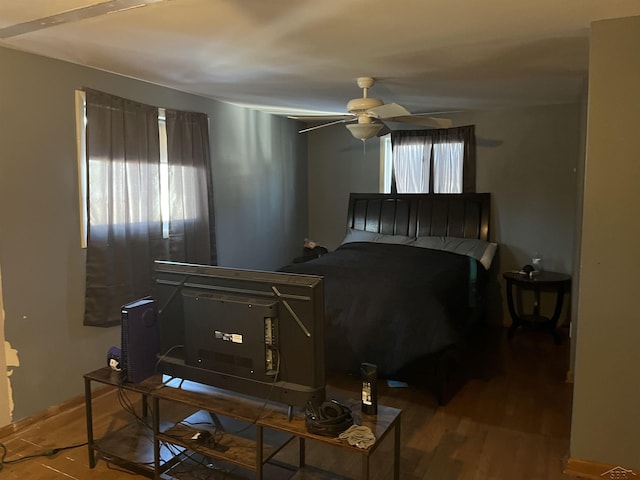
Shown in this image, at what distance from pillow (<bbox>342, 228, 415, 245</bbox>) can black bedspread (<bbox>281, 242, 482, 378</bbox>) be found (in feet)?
4.16

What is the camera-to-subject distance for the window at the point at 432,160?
5.25m

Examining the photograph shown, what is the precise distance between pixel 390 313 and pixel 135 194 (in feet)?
6.81

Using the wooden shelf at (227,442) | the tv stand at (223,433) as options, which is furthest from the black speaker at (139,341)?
the wooden shelf at (227,442)

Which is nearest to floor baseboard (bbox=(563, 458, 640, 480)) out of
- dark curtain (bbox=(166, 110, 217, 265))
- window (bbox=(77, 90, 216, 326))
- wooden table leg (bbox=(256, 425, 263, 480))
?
wooden table leg (bbox=(256, 425, 263, 480))

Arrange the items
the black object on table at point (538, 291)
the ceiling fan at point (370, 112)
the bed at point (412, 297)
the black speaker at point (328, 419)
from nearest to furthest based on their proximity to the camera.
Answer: the black speaker at point (328, 419) < the bed at point (412, 297) < the ceiling fan at point (370, 112) < the black object on table at point (538, 291)

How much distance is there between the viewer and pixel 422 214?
Result: 5398 millimetres

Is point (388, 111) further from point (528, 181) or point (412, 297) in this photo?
point (528, 181)

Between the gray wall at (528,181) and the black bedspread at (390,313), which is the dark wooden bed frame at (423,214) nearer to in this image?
the gray wall at (528,181)

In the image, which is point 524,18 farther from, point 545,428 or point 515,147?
point 515,147

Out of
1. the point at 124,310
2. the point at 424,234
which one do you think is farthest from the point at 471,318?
the point at 124,310

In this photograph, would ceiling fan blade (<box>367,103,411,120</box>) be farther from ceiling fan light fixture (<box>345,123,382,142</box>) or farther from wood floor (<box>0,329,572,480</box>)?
wood floor (<box>0,329,572,480</box>)

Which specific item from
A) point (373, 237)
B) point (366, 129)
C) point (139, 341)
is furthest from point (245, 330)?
point (373, 237)

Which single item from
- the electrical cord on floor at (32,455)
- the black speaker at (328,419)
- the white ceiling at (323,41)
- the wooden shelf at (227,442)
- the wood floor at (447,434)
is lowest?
the electrical cord on floor at (32,455)

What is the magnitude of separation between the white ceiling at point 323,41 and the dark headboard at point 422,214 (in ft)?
5.01
